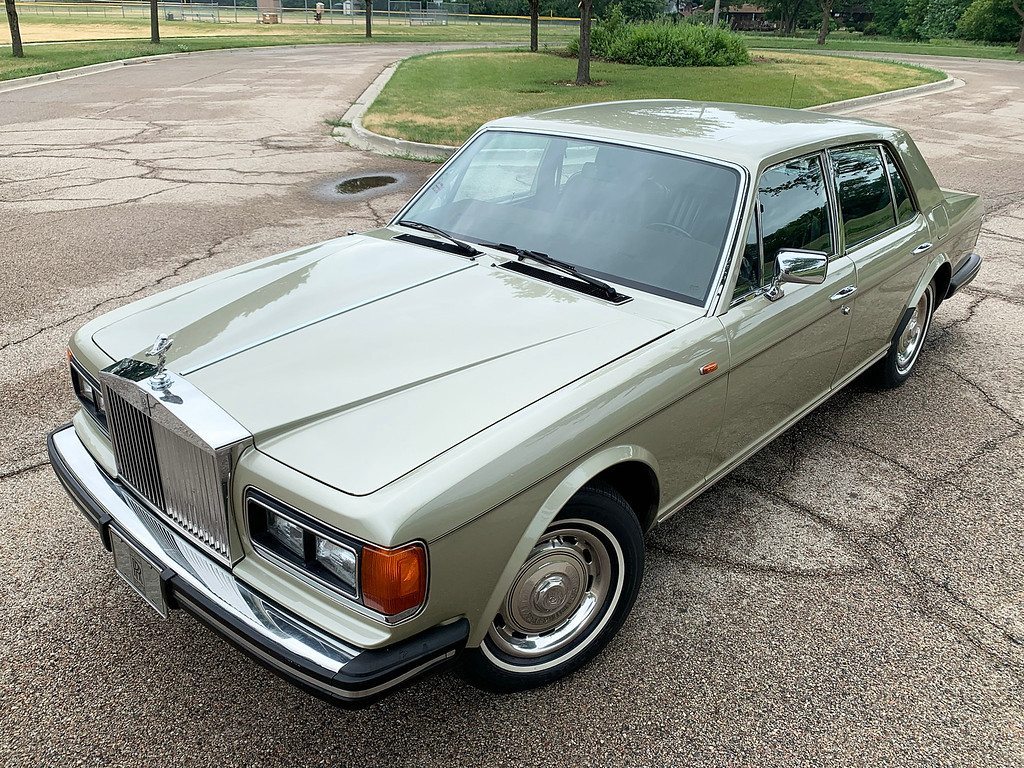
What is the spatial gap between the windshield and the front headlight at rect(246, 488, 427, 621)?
5.15 ft

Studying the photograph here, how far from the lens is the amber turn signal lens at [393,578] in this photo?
1.98 m

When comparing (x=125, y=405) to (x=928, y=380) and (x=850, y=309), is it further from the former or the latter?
Result: (x=928, y=380)

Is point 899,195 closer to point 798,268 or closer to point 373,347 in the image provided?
point 798,268

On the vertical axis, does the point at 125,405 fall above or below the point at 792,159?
below

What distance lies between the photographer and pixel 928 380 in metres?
5.07

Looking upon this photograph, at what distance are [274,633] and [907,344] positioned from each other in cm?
426

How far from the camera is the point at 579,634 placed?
107 inches

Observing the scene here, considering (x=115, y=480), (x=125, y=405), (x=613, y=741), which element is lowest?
(x=613, y=741)

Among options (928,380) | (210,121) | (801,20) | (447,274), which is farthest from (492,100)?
(801,20)

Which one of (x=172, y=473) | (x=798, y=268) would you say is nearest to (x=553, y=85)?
(x=798, y=268)

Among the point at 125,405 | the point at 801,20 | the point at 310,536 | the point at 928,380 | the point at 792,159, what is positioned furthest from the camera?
the point at 801,20

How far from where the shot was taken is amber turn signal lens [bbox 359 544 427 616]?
1.98m

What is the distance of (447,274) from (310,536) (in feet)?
4.70

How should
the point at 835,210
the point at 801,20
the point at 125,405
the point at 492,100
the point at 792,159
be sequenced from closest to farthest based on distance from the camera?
the point at 125,405
the point at 792,159
the point at 835,210
the point at 492,100
the point at 801,20
